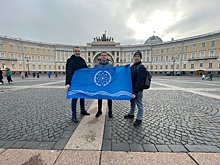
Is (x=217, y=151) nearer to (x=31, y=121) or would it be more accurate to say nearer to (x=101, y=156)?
(x=101, y=156)

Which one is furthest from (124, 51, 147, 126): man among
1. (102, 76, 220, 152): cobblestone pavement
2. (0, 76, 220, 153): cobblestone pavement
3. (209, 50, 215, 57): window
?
(209, 50, 215, 57): window

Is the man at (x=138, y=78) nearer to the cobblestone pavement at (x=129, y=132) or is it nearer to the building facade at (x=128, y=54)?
the cobblestone pavement at (x=129, y=132)

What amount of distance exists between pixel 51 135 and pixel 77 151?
1.06 m

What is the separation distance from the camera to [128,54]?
76750 millimetres

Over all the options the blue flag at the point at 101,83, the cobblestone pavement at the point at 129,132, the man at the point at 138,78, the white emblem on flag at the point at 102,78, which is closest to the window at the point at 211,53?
the cobblestone pavement at the point at 129,132

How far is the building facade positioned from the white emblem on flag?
54694 millimetres

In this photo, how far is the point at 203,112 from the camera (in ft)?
15.8

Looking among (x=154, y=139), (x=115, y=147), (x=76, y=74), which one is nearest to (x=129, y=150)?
(x=115, y=147)

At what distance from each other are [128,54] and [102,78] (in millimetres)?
76189

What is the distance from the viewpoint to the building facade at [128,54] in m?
49.5

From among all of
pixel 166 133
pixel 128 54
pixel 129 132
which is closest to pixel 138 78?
pixel 129 132

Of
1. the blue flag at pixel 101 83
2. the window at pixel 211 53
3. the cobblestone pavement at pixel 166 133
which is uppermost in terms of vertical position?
the window at pixel 211 53

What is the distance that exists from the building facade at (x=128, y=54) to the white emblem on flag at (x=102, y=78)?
5469 cm

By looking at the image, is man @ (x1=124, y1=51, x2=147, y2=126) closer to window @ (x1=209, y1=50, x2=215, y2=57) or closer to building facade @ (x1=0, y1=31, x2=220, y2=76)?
building facade @ (x1=0, y1=31, x2=220, y2=76)
